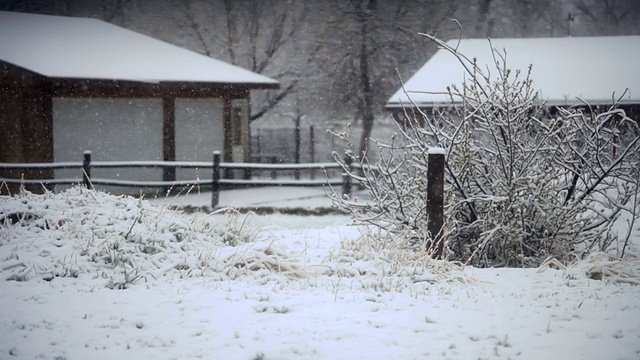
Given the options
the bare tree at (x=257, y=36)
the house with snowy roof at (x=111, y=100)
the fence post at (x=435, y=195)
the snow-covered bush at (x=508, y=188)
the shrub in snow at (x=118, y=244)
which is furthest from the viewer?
the bare tree at (x=257, y=36)

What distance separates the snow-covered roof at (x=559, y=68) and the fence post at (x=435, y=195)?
461 inches

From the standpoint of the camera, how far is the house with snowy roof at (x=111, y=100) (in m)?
17.1

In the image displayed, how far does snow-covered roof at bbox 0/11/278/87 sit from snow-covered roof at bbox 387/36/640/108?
497 centimetres

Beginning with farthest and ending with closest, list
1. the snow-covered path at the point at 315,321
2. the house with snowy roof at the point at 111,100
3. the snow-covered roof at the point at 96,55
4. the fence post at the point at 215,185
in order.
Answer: the snow-covered roof at the point at 96,55 < the house with snowy roof at the point at 111,100 < the fence post at the point at 215,185 < the snow-covered path at the point at 315,321

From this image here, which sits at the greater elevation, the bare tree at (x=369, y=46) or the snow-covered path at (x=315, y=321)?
the bare tree at (x=369, y=46)

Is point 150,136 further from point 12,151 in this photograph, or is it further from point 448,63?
point 448,63

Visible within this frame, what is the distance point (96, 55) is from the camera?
19500mm

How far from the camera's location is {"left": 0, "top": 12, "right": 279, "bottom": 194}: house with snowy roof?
56.2 ft

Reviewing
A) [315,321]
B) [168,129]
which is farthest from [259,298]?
[168,129]

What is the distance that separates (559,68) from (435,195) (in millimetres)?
16685

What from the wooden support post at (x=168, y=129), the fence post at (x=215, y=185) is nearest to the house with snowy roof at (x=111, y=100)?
the wooden support post at (x=168, y=129)

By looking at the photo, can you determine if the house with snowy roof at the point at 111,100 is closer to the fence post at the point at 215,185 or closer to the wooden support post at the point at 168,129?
the wooden support post at the point at 168,129

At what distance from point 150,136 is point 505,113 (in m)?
13.9

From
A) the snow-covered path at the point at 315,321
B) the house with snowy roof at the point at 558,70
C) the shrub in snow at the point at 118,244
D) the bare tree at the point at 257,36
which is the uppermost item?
the bare tree at the point at 257,36
